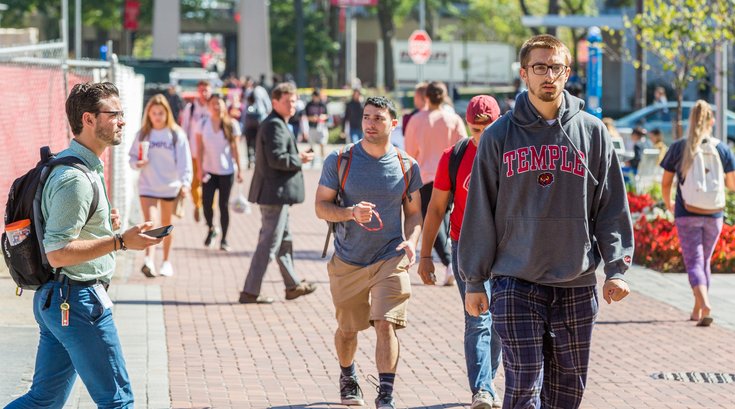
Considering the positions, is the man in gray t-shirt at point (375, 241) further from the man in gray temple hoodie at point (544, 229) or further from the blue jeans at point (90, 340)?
the blue jeans at point (90, 340)

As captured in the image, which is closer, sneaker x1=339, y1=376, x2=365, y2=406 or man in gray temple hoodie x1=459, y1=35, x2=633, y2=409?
man in gray temple hoodie x1=459, y1=35, x2=633, y2=409

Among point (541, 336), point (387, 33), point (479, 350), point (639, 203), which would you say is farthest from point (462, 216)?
point (387, 33)

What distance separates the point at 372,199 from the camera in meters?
7.25

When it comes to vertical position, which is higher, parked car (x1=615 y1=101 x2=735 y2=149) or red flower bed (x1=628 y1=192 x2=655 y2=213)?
parked car (x1=615 y1=101 x2=735 y2=149)

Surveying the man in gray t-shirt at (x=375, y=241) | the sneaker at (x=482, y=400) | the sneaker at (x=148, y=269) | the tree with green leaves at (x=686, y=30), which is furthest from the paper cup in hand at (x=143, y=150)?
the tree with green leaves at (x=686, y=30)

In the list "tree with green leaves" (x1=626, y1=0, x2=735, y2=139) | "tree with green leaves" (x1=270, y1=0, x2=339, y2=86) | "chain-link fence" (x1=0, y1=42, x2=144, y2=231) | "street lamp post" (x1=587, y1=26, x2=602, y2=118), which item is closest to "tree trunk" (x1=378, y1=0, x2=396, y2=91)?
"tree with green leaves" (x1=270, y1=0, x2=339, y2=86)

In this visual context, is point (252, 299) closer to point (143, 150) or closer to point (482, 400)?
point (143, 150)

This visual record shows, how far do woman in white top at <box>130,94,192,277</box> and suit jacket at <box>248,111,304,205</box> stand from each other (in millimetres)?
1742

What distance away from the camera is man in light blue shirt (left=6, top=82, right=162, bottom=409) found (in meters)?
4.92

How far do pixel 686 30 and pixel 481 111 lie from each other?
11384 millimetres

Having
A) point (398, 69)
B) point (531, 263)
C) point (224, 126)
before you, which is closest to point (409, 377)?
point (531, 263)

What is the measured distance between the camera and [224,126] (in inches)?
585

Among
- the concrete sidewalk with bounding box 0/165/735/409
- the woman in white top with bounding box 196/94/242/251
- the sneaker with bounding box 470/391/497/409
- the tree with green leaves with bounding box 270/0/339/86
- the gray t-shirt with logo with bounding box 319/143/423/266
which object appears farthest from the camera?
the tree with green leaves with bounding box 270/0/339/86

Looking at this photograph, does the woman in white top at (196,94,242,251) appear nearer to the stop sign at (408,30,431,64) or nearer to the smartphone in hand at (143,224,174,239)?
the smartphone in hand at (143,224,174,239)
